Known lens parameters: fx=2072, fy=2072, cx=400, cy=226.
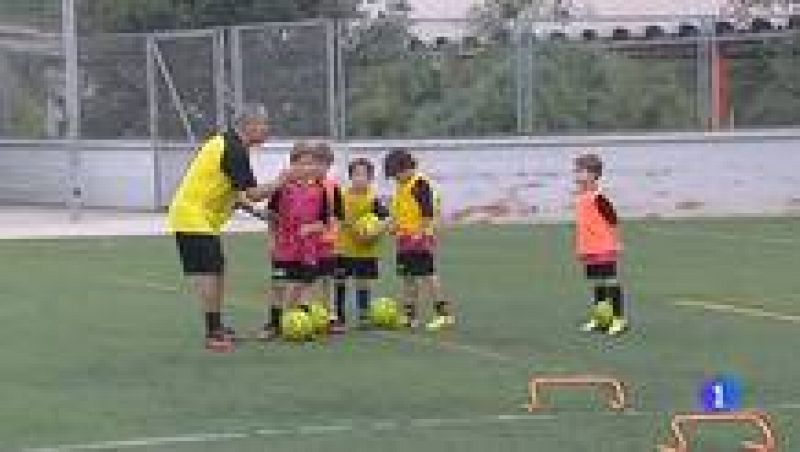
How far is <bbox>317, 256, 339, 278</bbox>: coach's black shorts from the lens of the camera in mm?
16156

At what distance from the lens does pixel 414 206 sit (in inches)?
658

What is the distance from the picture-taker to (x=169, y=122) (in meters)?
35.7

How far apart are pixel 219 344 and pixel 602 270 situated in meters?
3.23

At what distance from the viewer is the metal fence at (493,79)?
1280 inches

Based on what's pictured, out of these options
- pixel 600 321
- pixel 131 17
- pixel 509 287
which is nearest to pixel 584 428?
pixel 600 321

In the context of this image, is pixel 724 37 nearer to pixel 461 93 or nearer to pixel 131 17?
pixel 461 93

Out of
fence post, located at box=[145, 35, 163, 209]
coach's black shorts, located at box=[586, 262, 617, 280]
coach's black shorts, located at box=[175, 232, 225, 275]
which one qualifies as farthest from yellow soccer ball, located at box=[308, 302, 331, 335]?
fence post, located at box=[145, 35, 163, 209]

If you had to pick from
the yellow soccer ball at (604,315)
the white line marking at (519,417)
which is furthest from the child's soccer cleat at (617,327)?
the white line marking at (519,417)

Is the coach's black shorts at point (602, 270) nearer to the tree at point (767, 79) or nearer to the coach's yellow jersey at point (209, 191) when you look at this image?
the coach's yellow jersey at point (209, 191)

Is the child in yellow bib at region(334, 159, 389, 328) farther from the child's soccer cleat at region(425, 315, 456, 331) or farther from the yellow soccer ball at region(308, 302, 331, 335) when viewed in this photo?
the yellow soccer ball at region(308, 302, 331, 335)

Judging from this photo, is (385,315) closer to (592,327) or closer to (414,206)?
(414,206)

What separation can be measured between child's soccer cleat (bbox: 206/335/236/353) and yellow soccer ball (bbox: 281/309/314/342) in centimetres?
45

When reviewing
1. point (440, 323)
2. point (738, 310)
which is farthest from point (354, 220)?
point (738, 310)

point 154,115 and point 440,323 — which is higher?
point 154,115
